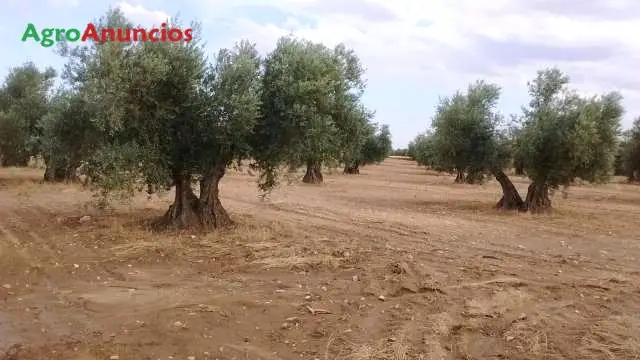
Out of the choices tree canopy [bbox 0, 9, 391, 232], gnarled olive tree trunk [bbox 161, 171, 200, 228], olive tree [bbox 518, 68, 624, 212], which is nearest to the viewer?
tree canopy [bbox 0, 9, 391, 232]

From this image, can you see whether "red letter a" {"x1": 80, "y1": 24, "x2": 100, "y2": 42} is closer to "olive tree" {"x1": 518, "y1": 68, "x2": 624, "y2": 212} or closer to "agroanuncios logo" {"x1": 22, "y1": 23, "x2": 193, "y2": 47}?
"agroanuncios logo" {"x1": 22, "y1": 23, "x2": 193, "y2": 47}

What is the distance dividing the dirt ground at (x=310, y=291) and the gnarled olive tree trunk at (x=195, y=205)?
0.63 metres

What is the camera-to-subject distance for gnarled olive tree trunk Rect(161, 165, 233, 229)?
1359 centimetres

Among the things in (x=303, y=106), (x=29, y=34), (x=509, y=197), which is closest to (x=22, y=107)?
(x=29, y=34)

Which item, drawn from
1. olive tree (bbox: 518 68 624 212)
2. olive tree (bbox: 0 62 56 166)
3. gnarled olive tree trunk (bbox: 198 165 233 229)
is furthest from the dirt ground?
olive tree (bbox: 0 62 56 166)

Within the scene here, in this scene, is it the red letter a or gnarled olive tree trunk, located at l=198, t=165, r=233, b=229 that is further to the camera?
gnarled olive tree trunk, located at l=198, t=165, r=233, b=229

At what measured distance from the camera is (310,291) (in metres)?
8.67

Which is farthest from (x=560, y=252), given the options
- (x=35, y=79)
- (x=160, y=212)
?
(x=35, y=79)

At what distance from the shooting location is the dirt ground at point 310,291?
6.41 m

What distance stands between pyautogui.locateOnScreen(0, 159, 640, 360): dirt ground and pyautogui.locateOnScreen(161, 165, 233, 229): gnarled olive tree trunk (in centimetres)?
63

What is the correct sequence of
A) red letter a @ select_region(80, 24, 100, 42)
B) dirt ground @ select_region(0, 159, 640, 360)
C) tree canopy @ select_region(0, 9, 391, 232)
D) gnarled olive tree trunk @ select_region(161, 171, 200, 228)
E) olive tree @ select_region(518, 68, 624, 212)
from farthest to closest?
olive tree @ select_region(518, 68, 624, 212) → gnarled olive tree trunk @ select_region(161, 171, 200, 228) → red letter a @ select_region(80, 24, 100, 42) → tree canopy @ select_region(0, 9, 391, 232) → dirt ground @ select_region(0, 159, 640, 360)

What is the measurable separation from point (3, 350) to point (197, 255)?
521 cm

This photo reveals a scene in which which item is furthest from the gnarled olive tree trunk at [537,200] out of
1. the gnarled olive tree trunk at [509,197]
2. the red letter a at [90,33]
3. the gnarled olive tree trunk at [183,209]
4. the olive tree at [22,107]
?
the olive tree at [22,107]

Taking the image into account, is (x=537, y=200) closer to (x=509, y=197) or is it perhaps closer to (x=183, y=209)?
(x=509, y=197)
